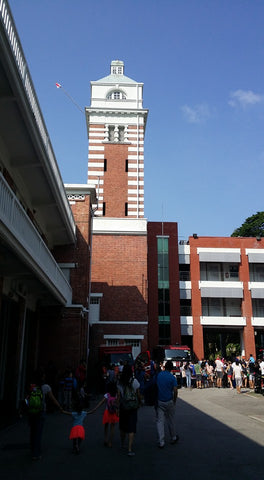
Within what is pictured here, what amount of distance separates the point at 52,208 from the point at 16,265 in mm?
6354

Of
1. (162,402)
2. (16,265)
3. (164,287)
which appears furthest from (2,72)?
(164,287)

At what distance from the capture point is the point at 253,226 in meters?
58.1

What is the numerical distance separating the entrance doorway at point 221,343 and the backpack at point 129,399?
39.0 meters

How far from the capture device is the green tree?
5744cm

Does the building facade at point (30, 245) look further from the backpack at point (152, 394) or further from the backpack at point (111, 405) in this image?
the backpack at point (152, 394)

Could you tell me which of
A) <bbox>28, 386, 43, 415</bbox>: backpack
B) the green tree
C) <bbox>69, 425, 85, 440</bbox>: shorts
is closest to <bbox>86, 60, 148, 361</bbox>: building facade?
<bbox>69, 425, 85, 440</bbox>: shorts

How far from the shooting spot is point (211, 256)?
39.6 meters

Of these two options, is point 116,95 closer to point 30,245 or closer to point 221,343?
point 221,343

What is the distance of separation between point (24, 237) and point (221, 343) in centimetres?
4121

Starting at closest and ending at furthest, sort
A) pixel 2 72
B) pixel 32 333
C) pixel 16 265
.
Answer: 1. pixel 2 72
2. pixel 16 265
3. pixel 32 333

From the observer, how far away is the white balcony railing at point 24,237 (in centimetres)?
848

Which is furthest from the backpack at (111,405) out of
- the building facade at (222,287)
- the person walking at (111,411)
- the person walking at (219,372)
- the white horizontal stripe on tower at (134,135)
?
the white horizontal stripe on tower at (134,135)

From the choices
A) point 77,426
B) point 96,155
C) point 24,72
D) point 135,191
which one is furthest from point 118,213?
point 77,426

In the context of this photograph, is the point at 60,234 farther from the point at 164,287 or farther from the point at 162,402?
the point at 164,287
